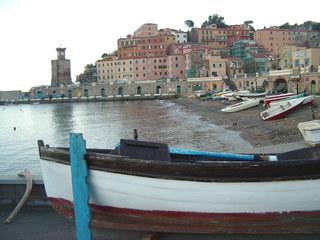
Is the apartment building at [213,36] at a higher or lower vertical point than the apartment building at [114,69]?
higher

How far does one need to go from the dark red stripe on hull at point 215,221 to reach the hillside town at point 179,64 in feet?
247

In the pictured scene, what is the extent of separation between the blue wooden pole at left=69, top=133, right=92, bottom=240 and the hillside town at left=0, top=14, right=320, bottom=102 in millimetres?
76372

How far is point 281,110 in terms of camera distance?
2842 cm

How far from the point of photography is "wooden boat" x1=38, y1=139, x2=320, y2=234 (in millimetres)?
5711

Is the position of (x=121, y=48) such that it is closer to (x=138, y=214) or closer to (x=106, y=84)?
(x=106, y=84)

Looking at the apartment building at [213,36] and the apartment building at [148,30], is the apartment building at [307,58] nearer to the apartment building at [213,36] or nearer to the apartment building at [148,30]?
the apartment building at [213,36]

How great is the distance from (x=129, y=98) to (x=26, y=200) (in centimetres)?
9812

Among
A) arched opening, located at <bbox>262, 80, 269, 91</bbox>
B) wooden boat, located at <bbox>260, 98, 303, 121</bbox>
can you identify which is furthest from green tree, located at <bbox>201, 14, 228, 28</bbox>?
wooden boat, located at <bbox>260, 98, 303, 121</bbox>

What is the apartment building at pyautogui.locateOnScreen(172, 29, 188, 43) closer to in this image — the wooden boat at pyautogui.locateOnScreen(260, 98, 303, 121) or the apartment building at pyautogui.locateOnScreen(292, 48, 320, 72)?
the apartment building at pyautogui.locateOnScreen(292, 48, 320, 72)

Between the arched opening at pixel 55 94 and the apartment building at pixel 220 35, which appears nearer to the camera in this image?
the arched opening at pixel 55 94

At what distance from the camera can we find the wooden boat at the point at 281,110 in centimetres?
2814

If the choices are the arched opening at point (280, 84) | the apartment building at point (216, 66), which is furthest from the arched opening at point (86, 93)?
the arched opening at point (280, 84)

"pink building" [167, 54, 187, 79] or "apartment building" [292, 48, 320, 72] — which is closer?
"apartment building" [292, 48, 320, 72]

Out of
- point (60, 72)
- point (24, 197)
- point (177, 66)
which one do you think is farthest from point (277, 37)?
point (24, 197)
